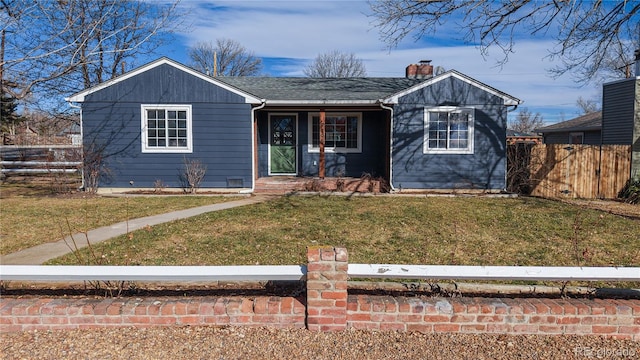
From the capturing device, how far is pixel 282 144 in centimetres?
1427

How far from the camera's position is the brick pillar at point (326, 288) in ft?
10.5

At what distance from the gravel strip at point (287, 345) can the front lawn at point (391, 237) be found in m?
1.38

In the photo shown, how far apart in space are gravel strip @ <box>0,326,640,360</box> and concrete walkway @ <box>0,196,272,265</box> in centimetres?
118

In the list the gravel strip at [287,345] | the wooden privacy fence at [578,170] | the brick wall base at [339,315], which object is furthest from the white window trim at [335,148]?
the gravel strip at [287,345]

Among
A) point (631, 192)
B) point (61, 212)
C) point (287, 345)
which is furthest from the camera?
point (631, 192)

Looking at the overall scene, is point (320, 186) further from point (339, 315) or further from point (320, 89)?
point (339, 315)

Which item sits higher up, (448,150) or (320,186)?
(448,150)

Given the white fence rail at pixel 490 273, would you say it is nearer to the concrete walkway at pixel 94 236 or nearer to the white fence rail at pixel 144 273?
the white fence rail at pixel 144 273

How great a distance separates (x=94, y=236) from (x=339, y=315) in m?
5.26

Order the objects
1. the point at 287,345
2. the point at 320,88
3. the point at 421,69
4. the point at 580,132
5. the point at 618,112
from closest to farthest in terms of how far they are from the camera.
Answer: the point at 287,345
the point at 618,112
the point at 320,88
the point at 421,69
the point at 580,132

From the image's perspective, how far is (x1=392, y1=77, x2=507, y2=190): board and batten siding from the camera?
12000 millimetres

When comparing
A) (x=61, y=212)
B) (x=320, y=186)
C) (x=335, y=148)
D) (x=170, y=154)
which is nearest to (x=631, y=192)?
(x=335, y=148)

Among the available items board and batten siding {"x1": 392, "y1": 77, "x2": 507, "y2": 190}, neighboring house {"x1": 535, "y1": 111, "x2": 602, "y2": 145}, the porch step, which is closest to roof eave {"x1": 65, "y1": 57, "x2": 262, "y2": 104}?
the porch step

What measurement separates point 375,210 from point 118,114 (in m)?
8.12
